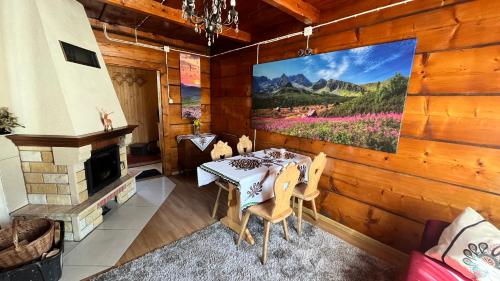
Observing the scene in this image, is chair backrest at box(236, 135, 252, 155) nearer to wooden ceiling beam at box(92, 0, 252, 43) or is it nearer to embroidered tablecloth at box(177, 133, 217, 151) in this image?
embroidered tablecloth at box(177, 133, 217, 151)

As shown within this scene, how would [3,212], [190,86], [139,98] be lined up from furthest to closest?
[139,98], [190,86], [3,212]

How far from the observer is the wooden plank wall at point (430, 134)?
4.79 feet

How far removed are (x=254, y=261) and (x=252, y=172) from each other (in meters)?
0.79

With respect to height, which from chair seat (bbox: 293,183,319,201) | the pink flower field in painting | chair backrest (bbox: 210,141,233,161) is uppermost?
the pink flower field in painting

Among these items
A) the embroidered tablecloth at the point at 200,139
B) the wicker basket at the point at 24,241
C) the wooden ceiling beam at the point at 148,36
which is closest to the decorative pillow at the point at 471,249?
the wicker basket at the point at 24,241

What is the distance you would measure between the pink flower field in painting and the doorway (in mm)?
3699

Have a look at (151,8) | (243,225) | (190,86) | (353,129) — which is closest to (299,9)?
(353,129)

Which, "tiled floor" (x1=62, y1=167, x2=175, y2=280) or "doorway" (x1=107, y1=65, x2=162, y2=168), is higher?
"doorway" (x1=107, y1=65, x2=162, y2=168)

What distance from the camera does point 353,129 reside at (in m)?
2.14

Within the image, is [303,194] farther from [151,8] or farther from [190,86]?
[190,86]

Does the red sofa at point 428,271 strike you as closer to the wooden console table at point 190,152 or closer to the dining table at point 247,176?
the dining table at point 247,176

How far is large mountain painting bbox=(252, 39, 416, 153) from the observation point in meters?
1.84

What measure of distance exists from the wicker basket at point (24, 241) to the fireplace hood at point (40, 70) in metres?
0.81

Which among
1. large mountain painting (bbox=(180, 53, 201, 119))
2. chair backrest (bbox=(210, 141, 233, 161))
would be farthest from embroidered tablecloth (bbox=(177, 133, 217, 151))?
chair backrest (bbox=(210, 141, 233, 161))
